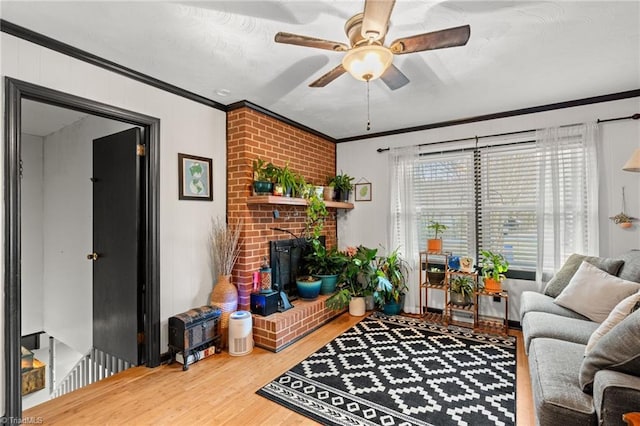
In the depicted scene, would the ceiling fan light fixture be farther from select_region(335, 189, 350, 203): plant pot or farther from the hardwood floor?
select_region(335, 189, 350, 203): plant pot

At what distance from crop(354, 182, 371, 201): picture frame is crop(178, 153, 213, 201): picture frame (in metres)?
2.18

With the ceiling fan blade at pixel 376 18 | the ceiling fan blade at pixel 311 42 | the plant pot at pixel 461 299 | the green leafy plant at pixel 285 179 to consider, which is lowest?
the plant pot at pixel 461 299

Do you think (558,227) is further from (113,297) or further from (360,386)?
(113,297)

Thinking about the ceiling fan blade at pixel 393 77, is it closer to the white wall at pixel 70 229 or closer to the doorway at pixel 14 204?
the doorway at pixel 14 204

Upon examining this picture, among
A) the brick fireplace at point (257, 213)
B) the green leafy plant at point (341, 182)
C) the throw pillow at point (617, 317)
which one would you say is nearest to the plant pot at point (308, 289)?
the brick fireplace at point (257, 213)

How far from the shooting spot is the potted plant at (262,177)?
314cm

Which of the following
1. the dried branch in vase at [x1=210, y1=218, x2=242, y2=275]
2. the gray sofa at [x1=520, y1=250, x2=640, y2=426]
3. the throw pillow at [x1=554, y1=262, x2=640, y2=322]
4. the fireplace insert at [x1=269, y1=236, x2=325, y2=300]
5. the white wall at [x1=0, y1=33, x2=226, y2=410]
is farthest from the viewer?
the fireplace insert at [x1=269, y1=236, x2=325, y2=300]

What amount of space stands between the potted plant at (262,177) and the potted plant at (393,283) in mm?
1788

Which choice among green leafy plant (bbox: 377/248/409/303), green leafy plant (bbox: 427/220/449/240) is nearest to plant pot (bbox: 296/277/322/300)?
green leafy plant (bbox: 377/248/409/303)

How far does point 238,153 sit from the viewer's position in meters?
3.21

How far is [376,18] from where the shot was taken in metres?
1.37

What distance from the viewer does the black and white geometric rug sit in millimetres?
1957

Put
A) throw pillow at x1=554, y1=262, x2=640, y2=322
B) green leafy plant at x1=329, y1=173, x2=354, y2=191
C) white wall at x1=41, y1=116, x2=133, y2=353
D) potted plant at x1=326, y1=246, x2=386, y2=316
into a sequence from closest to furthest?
throw pillow at x1=554, y1=262, x2=640, y2=322 → white wall at x1=41, y1=116, x2=133, y2=353 → potted plant at x1=326, y1=246, x2=386, y2=316 → green leafy plant at x1=329, y1=173, x2=354, y2=191

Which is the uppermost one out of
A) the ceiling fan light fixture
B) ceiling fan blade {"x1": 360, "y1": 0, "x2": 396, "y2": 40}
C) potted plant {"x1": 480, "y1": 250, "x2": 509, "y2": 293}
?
ceiling fan blade {"x1": 360, "y1": 0, "x2": 396, "y2": 40}
